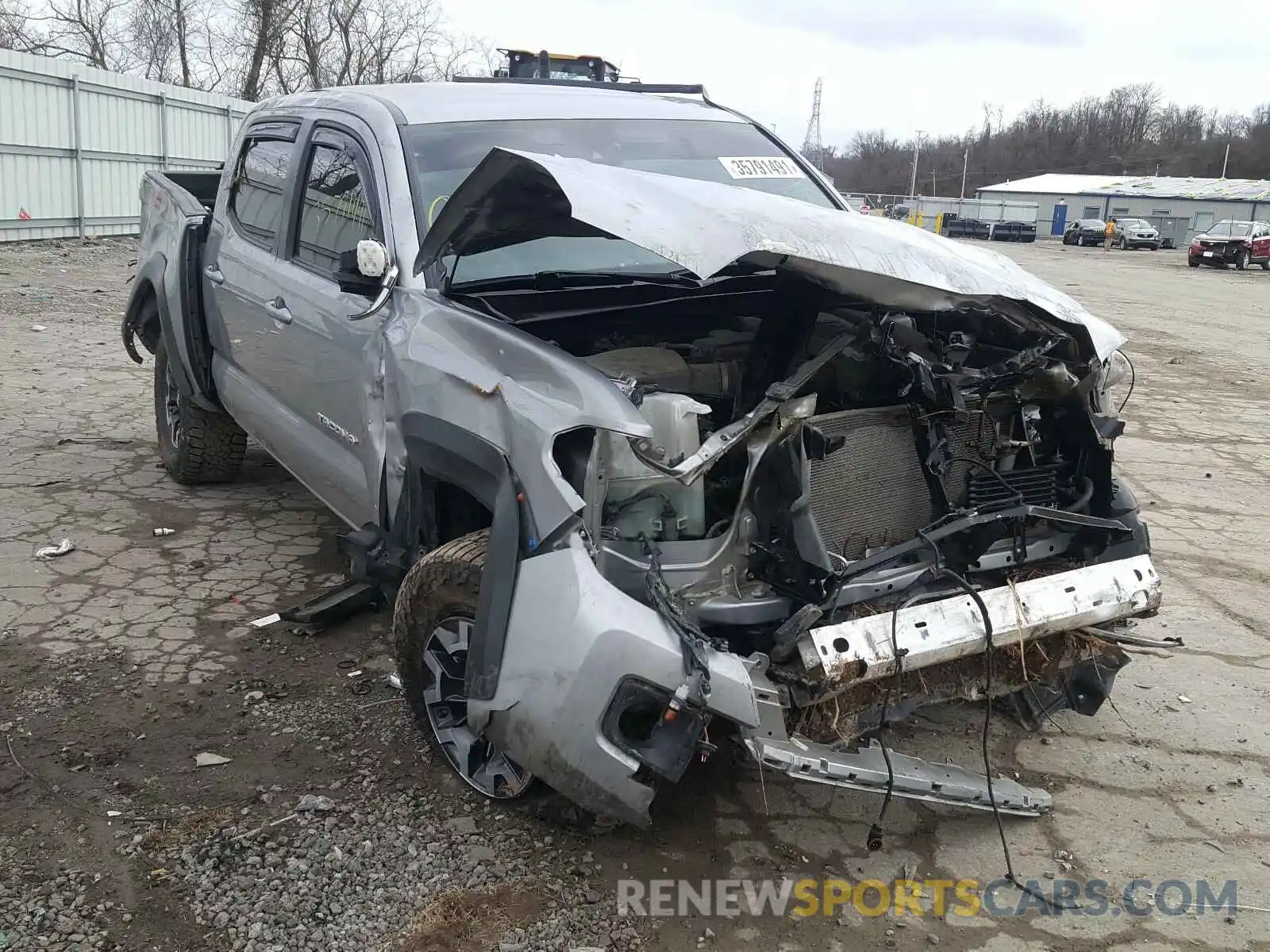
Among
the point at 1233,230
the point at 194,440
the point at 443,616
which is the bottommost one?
the point at 194,440

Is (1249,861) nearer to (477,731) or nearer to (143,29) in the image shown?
(477,731)

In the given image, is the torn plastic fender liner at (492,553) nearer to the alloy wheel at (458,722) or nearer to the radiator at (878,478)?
the alloy wheel at (458,722)

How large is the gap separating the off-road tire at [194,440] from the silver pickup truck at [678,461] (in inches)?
68.0

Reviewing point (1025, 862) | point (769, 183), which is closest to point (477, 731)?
point (1025, 862)

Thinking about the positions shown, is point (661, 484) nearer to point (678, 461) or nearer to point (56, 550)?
point (678, 461)

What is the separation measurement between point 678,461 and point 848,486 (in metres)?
0.57

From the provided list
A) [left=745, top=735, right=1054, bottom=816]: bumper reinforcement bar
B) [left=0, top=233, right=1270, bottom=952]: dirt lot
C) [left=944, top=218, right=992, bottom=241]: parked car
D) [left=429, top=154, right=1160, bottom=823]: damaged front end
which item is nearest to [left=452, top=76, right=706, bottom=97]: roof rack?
[left=429, top=154, right=1160, bottom=823]: damaged front end

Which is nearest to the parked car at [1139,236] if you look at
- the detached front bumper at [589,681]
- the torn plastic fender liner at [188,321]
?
the torn plastic fender liner at [188,321]

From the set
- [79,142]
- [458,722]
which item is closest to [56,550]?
[458,722]

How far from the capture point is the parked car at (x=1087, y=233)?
1777 inches

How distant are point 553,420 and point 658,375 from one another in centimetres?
67

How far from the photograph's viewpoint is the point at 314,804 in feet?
9.50

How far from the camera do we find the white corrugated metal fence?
15.1 m

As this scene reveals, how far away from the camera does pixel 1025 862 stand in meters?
2.79
